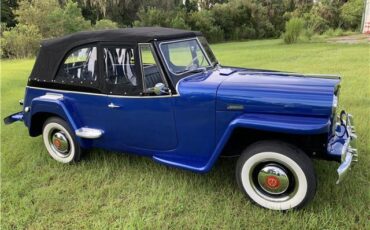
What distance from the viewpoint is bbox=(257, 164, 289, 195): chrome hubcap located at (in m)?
3.06

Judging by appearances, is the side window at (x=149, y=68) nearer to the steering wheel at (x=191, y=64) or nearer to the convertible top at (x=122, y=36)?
the convertible top at (x=122, y=36)

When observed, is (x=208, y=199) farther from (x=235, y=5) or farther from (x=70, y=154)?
(x=235, y=5)

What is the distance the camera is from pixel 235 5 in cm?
3192

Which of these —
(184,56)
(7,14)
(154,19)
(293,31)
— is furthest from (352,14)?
(184,56)

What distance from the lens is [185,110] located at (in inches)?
133

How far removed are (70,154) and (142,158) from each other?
0.93 m

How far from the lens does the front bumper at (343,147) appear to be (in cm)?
289

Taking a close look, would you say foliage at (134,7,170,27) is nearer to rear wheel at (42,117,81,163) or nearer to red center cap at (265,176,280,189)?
rear wheel at (42,117,81,163)

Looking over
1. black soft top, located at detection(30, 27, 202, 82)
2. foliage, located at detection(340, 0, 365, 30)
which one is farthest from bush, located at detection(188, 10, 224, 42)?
black soft top, located at detection(30, 27, 202, 82)

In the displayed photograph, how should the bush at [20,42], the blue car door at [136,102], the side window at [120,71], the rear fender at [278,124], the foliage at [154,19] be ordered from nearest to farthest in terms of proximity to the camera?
the rear fender at [278,124] → the blue car door at [136,102] → the side window at [120,71] → the bush at [20,42] → the foliage at [154,19]

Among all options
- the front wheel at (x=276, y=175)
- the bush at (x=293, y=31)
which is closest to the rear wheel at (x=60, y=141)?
the front wheel at (x=276, y=175)

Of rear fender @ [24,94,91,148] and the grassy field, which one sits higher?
rear fender @ [24,94,91,148]

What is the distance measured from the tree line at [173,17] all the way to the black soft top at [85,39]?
55.4 ft

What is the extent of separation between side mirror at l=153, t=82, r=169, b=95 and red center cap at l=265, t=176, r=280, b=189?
1.30 metres
